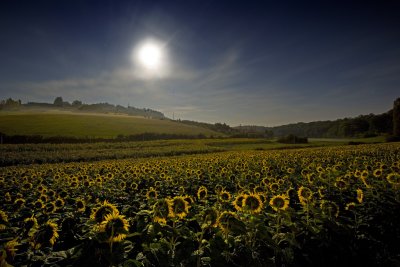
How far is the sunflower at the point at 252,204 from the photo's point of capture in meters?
3.37

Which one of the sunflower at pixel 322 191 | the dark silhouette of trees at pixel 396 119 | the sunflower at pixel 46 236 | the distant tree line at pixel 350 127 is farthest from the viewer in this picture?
the distant tree line at pixel 350 127

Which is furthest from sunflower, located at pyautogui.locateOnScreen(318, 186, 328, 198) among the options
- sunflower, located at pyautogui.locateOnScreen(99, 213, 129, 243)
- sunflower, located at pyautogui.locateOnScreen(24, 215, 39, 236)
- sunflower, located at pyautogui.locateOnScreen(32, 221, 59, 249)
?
sunflower, located at pyautogui.locateOnScreen(24, 215, 39, 236)

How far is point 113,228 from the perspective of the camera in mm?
2322

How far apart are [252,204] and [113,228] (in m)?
1.95

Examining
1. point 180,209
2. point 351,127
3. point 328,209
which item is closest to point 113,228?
point 180,209

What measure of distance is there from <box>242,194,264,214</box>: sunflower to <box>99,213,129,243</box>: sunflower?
1.77 m

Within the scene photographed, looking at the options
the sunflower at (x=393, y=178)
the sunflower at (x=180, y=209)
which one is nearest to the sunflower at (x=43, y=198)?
the sunflower at (x=180, y=209)

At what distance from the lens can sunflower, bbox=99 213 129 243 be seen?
2318 mm

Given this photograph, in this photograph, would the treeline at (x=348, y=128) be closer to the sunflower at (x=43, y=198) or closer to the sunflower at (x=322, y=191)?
the sunflower at (x=322, y=191)

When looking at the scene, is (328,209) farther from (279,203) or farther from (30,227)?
(30,227)

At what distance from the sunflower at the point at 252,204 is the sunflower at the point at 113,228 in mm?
1773

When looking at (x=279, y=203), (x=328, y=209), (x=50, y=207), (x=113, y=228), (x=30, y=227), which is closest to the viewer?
(x=113, y=228)

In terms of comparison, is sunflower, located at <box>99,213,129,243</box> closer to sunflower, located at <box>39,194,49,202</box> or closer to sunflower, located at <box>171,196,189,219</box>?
sunflower, located at <box>171,196,189,219</box>

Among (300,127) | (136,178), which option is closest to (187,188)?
(136,178)
